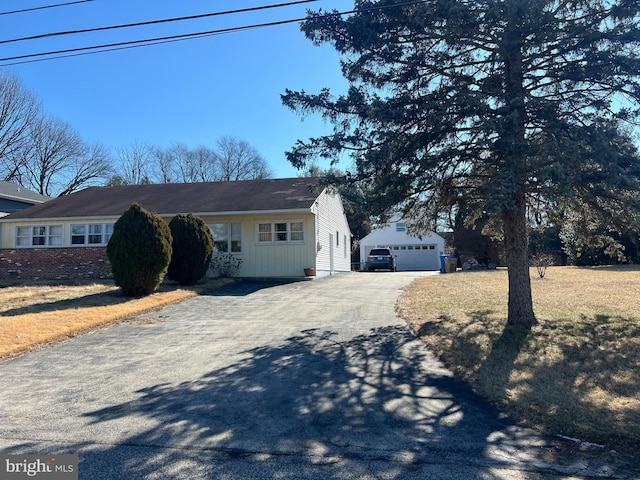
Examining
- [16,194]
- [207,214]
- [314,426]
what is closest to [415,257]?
[207,214]

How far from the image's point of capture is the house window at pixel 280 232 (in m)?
17.8

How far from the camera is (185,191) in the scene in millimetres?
21328

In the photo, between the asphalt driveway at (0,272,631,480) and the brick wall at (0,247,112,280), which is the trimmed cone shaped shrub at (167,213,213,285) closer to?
the brick wall at (0,247,112,280)

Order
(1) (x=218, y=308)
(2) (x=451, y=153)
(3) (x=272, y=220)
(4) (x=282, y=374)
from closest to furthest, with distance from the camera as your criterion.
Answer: (4) (x=282, y=374)
(2) (x=451, y=153)
(1) (x=218, y=308)
(3) (x=272, y=220)

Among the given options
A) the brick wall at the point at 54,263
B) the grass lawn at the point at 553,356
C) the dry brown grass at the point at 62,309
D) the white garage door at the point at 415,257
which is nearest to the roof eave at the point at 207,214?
the brick wall at the point at 54,263

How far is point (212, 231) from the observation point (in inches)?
716

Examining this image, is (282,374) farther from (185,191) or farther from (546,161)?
(185,191)

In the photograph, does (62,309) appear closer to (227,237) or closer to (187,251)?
(187,251)

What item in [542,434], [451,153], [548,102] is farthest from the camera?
[451,153]

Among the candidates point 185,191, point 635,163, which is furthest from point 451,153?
point 185,191

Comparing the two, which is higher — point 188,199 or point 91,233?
point 188,199

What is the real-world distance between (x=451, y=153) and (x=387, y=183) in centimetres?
122

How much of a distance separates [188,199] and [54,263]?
20.2 feet
